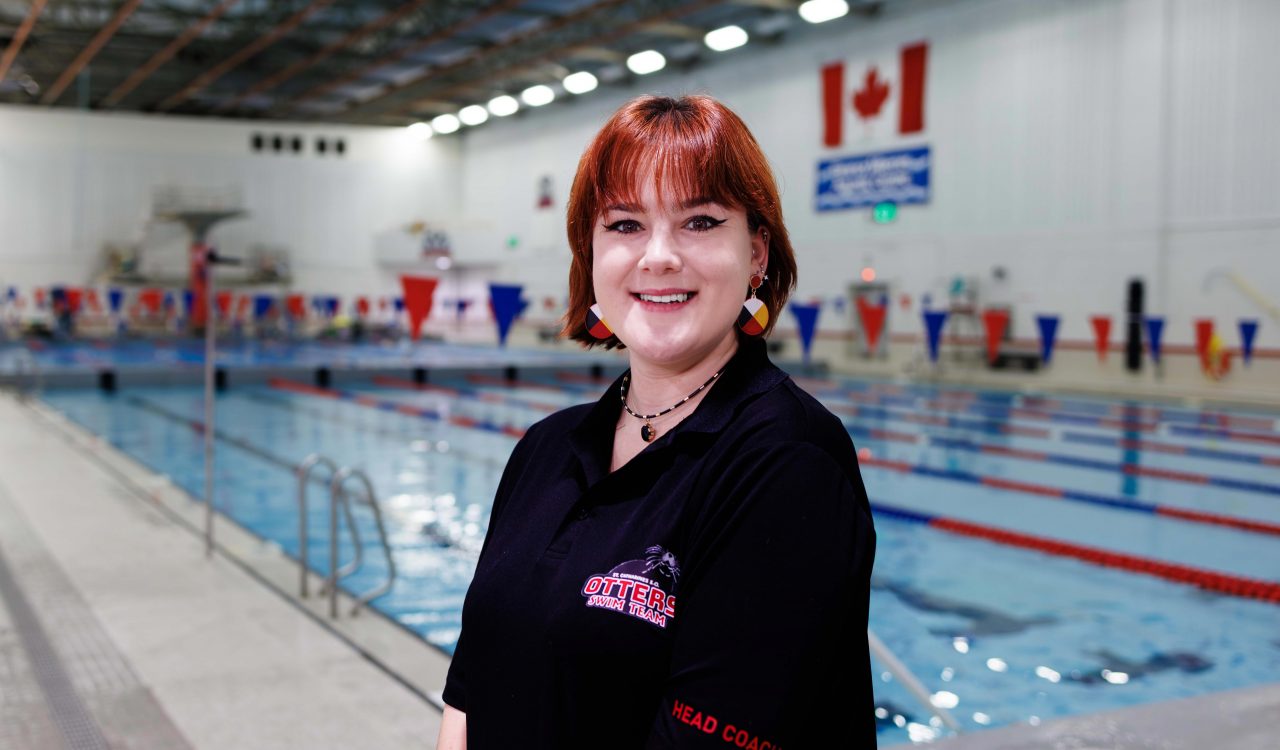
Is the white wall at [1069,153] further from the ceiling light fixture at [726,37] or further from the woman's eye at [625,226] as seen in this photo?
the woman's eye at [625,226]

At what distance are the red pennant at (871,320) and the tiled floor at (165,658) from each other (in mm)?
12994

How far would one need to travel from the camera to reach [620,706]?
1119mm

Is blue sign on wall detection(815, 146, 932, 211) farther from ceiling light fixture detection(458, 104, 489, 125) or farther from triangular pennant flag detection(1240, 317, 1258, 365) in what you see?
ceiling light fixture detection(458, 104, 489, 125)

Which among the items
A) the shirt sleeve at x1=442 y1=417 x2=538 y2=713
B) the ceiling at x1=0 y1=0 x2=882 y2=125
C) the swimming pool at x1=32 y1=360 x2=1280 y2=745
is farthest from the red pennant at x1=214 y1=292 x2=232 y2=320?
the shirt sleeve at x1=442 y1=417 x2=538 y2=713

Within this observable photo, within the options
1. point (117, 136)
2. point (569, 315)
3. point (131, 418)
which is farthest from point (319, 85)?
point (569, 315)

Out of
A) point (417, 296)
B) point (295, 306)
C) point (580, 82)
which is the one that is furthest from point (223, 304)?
point (417, 296)

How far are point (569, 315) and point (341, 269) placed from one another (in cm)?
3016

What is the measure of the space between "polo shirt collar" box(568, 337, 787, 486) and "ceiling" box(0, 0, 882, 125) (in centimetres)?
1778

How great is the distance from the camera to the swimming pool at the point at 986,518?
4.08 meters

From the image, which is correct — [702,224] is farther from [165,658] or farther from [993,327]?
[993,327]

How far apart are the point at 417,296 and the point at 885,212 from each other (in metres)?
10.7

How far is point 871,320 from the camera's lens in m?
17.4

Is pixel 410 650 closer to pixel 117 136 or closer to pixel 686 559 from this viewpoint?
pixel 686 559

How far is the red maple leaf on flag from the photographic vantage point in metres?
18.6
